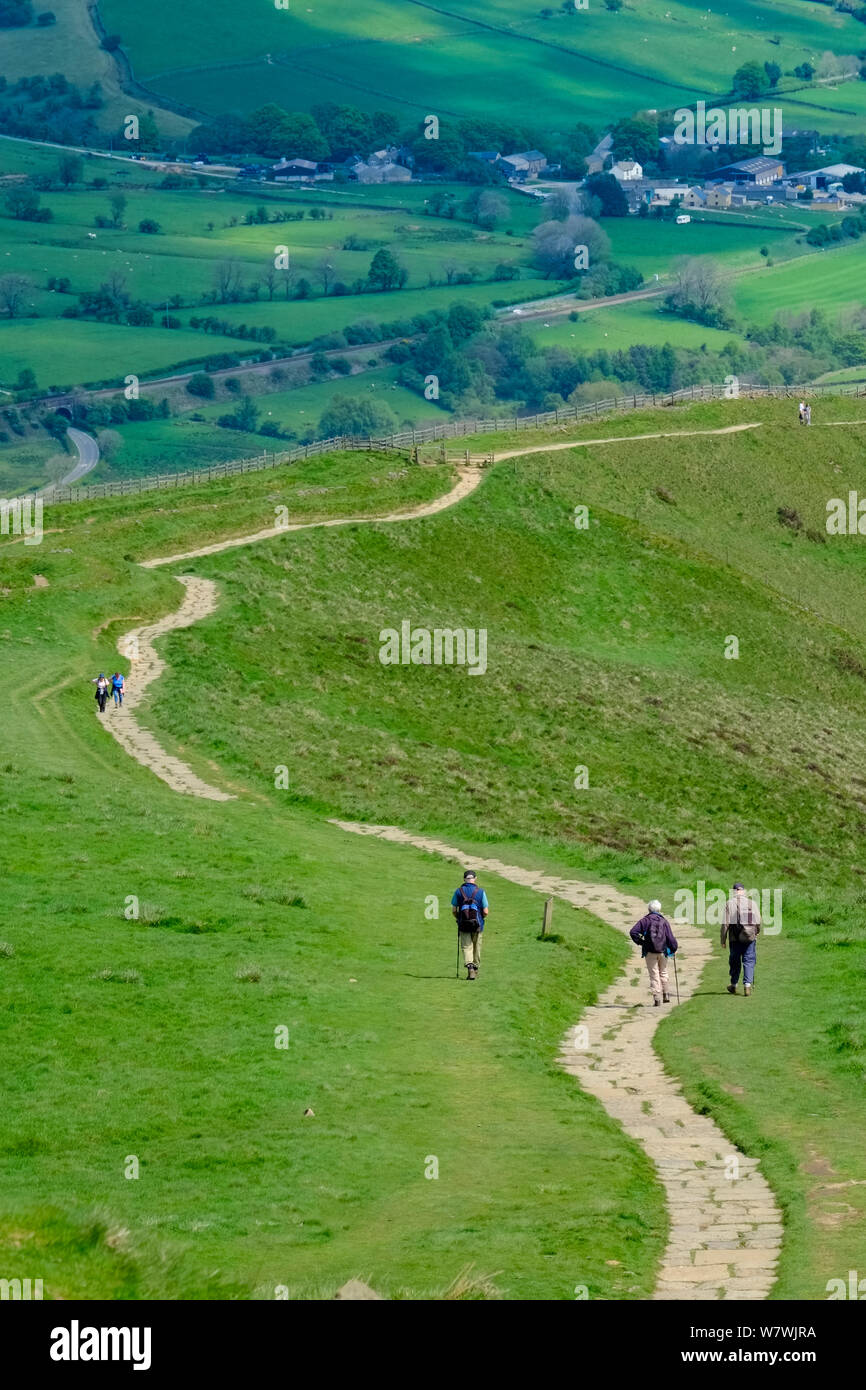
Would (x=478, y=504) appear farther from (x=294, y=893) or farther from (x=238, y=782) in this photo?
(x=294, y=893)

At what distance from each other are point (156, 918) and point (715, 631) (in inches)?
2438

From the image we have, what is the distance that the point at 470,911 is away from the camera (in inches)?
1340

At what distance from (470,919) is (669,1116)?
773 cm

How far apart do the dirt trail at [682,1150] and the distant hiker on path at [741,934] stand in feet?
2.09

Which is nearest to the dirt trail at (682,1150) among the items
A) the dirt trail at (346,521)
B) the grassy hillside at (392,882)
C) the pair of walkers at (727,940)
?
the grassy hillside at (392,882)

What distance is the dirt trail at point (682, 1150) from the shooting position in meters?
20.3

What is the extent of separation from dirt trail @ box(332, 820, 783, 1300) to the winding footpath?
1cm

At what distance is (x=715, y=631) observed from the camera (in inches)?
3617

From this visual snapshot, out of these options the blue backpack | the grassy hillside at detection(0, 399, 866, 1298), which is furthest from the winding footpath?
the blue backpack

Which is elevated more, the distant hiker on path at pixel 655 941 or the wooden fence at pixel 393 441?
the wooden fence at pixel 393 441

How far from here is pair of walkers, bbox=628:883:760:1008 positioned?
3356cm

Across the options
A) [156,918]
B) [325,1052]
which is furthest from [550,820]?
[325,1052]

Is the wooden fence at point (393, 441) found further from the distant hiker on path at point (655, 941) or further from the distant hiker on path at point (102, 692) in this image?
the distant hiker on path at point (655, 941)

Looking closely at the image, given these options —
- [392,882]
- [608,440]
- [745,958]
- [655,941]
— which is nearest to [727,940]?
[745,958]
